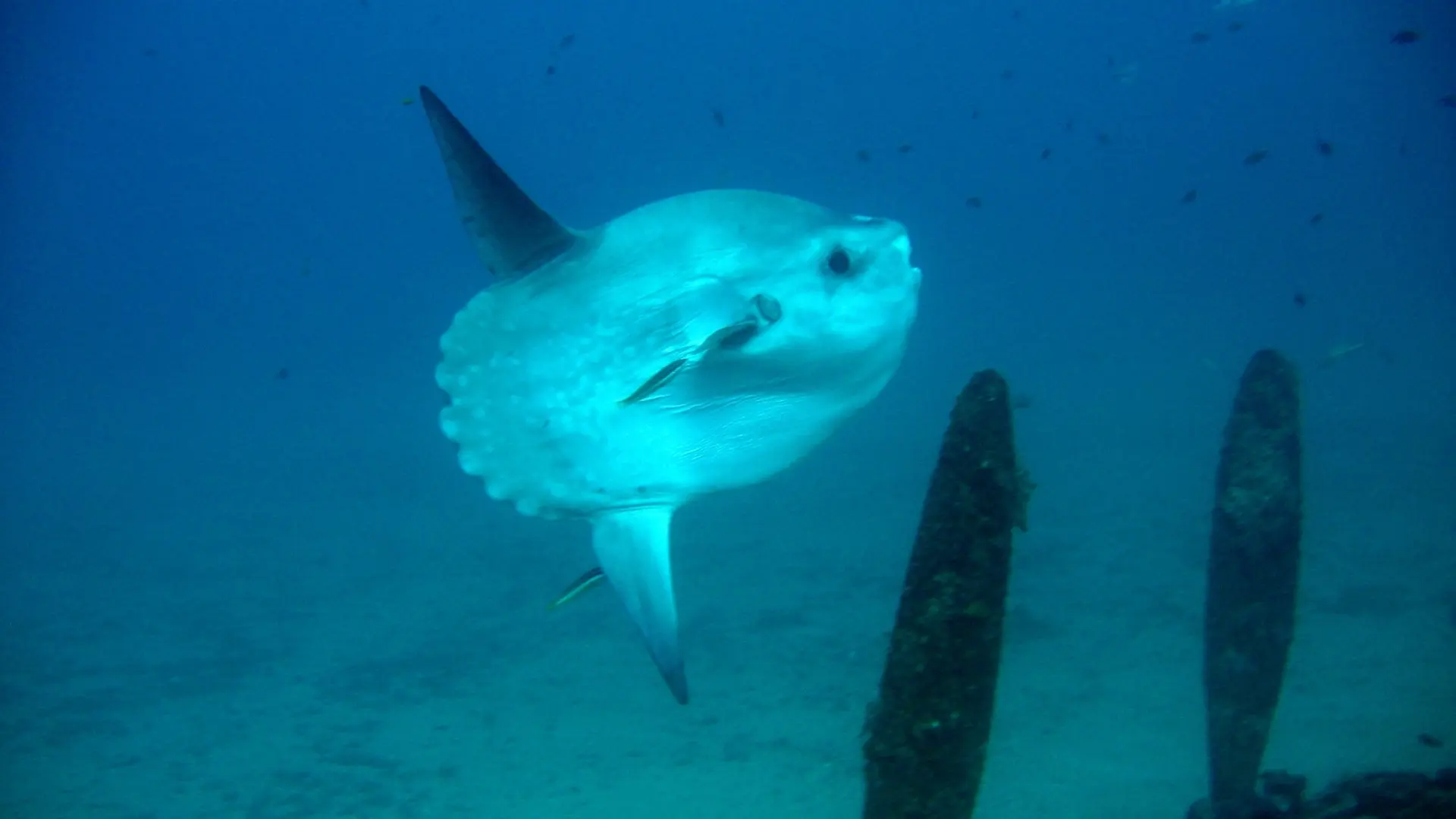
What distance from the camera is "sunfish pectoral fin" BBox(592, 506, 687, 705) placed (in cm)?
304

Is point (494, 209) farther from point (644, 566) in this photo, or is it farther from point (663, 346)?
point (644, 566)

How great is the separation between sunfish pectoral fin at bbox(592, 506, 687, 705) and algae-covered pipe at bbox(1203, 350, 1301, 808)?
13.7ft

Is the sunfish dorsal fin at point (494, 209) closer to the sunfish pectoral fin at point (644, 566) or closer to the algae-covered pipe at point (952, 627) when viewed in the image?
the sunfish pectoral fin at point (644, 566)

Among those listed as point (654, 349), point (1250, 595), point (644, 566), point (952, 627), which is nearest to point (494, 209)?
point (654, 349)

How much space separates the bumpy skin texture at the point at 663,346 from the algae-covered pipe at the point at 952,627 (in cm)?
51

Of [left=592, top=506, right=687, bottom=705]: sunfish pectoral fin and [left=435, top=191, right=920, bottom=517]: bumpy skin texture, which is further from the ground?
[left=435, top=191, right=920, bottom=517]: bumpy skin texture

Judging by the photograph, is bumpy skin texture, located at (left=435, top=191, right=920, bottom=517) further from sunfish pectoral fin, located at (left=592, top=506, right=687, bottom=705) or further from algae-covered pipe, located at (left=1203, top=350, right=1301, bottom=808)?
algae-covered pipe, located at (left=1203, top=350, right=1301, bottom=808)

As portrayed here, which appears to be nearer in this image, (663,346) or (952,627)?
(663,346)

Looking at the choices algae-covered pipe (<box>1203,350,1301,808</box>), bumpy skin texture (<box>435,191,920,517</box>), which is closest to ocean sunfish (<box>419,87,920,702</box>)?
bumpy skin texture (<box>435,191,920,517</box>)

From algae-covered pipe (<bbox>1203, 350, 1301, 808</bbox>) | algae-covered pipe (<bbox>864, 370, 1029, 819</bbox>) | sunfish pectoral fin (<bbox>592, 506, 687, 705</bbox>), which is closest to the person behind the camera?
sunfish pectoral fin (<bbox>592, 506, 687, 705</bbox>)

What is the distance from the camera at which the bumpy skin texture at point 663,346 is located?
2936mm

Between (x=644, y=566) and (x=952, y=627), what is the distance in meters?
1.24

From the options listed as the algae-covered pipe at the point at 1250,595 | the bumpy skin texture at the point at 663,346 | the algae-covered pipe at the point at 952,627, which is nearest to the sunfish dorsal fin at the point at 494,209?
the bumpy skin texture at the point at 663,346

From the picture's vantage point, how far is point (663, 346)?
2.94 m
